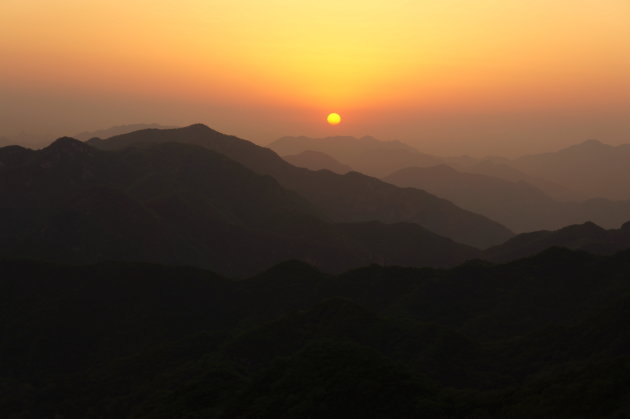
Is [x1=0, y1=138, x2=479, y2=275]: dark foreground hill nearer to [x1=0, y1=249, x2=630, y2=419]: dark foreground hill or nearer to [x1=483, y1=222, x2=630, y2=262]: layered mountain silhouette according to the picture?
[x1=483, y1=222, x2=630, y2=262]: layered mountain silhouette

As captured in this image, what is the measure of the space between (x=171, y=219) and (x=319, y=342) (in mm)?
106611

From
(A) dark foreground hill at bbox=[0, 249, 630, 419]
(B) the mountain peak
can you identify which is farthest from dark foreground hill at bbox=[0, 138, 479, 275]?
(A) dark foreground hill at bbox=[0, 249, 630, 419]

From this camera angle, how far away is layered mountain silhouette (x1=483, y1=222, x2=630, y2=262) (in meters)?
Answer: 139

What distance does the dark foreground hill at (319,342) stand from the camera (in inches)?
1507

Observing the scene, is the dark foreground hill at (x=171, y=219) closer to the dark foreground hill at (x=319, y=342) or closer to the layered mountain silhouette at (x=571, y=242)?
the layered mountain silhouette at (x=571, y=242)

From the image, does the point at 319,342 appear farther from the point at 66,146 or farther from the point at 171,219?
the point at 66,146

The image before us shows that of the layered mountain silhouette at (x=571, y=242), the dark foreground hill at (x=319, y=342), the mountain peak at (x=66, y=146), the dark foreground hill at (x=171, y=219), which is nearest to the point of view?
the dark foreground hill at (x=319, y=342)

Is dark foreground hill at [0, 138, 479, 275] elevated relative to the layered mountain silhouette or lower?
elevated

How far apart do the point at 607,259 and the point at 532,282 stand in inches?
530

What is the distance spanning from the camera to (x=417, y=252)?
166625mm

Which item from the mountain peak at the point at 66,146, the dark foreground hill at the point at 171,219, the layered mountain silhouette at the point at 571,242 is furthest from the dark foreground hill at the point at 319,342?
the mountain peak at the point at 66,146

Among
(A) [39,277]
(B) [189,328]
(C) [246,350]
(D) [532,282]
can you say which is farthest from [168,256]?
(D) [532,282]

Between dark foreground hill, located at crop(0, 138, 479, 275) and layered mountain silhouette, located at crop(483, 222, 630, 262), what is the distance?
1112 cm

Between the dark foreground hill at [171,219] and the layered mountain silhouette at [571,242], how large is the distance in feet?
36.5
